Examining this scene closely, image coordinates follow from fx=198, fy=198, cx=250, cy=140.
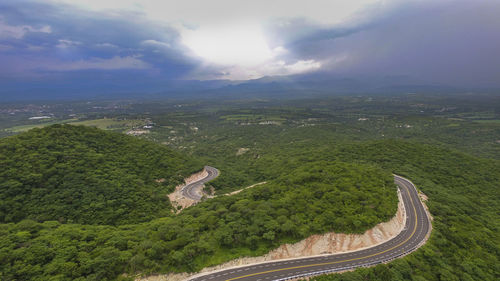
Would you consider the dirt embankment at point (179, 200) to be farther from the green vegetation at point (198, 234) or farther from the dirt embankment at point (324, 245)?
the dirt embankment at point (324, 245)

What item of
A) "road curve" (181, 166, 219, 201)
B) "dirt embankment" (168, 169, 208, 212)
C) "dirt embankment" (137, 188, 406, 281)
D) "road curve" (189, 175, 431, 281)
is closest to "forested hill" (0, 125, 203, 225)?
"dirt embankment" (168, 169, 208, 212)

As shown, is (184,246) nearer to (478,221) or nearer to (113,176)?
(113,176)

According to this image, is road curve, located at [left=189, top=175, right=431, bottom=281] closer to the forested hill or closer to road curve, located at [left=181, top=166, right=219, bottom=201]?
the forested hill

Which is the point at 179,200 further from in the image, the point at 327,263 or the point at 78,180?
the point at 327,263

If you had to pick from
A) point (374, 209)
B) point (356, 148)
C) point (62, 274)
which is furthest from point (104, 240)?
point (356, 148)

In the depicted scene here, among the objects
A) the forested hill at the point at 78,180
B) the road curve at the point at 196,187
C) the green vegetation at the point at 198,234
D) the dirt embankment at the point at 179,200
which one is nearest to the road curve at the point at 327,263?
the green vegetation at the point at 198,234
